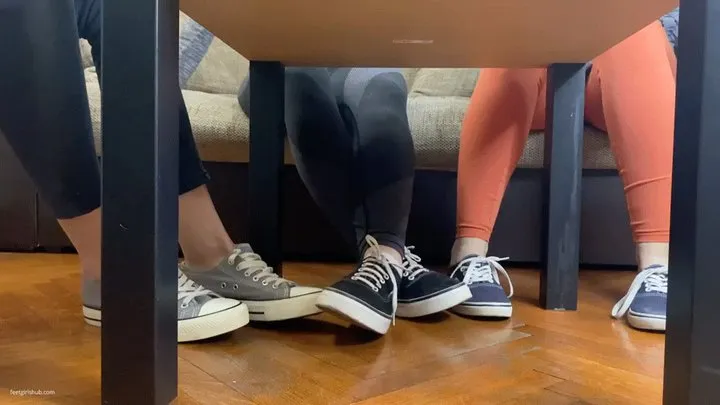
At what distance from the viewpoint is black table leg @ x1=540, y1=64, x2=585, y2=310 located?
970 millimetres

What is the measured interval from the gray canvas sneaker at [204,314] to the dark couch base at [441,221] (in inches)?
21.9

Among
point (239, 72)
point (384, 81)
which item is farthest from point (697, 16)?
point (239, 72)

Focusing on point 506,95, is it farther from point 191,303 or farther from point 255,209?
point 191,303

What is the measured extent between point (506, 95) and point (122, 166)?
71 cm

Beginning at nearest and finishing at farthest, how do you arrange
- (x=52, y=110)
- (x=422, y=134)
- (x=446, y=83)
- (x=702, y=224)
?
1. (x=702, y=224)
2. (x=52, y=110)
3. (x=422, y=134)
4. (x=446, y=83)

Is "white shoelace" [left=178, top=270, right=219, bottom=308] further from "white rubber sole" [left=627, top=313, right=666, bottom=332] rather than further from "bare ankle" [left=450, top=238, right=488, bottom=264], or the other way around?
"white rubber sole" [left=627, top=313, right=666, bottom=332]

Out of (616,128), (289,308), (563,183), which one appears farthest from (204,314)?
(616,128)

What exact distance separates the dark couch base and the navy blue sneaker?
18.4 inches

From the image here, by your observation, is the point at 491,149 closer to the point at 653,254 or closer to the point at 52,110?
the point at 653,254

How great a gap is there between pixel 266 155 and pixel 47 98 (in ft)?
1.49

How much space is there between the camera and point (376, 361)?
70 cm

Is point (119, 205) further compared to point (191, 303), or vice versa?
point (191, 303)

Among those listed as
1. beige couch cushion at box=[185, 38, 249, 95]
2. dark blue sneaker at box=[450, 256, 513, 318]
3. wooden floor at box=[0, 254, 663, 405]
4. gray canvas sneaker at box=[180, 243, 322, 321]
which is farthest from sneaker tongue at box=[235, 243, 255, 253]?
beige couch cushion at box=[185, 38, 249, 95]

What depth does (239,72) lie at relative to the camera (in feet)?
5.33
